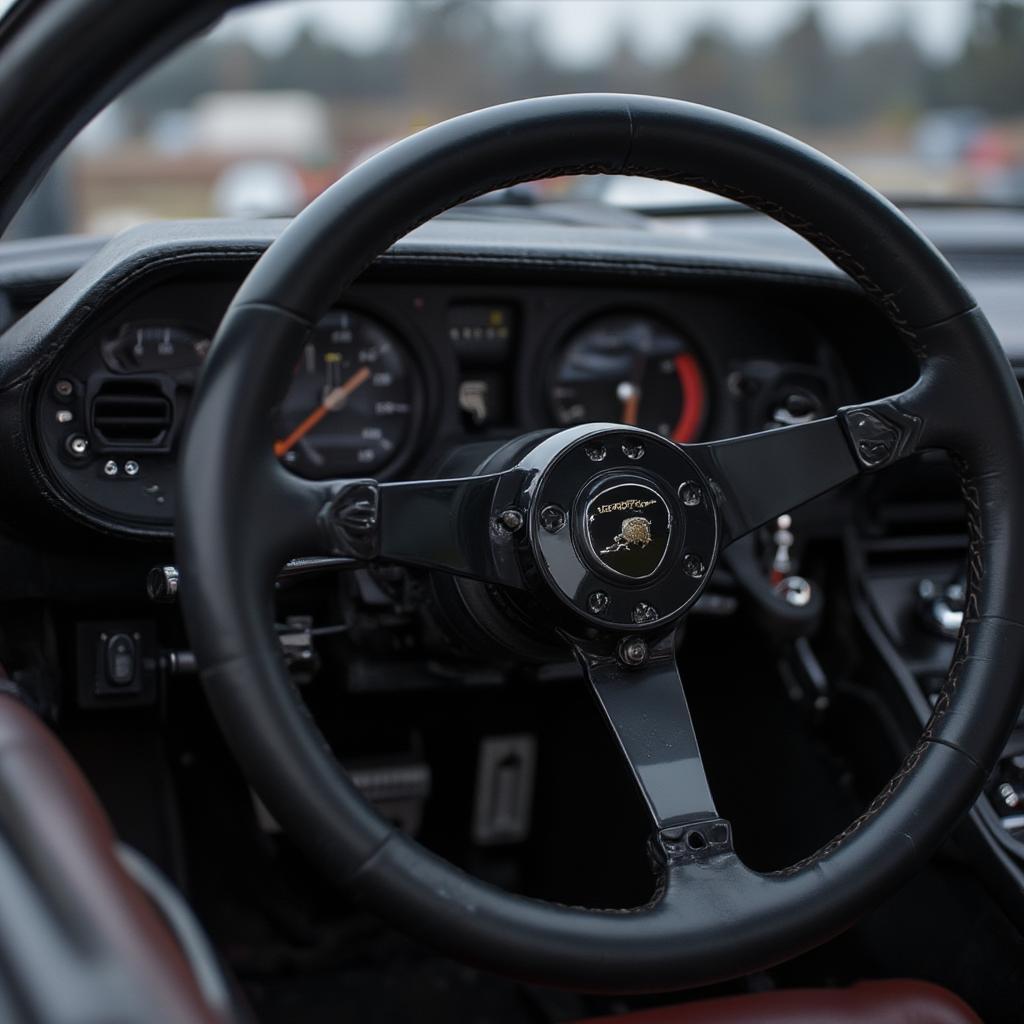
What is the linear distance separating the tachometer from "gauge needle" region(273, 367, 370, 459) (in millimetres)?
328

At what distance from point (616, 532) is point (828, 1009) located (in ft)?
2.19

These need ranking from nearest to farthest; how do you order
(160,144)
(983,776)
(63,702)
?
(983,776), (63,702), (160,144)

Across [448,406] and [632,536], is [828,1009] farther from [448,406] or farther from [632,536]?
[448,406]

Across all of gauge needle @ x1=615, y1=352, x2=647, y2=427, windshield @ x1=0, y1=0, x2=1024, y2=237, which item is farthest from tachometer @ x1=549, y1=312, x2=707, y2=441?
windshield @ x1=0, y1=0, x2=1024, y2=237

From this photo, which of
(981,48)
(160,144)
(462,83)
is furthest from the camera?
(462,83)

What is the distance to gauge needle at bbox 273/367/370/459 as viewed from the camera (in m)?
1.96

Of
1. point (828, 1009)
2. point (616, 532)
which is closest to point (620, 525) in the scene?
point (616, 532)

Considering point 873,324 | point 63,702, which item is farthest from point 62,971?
point 873,324

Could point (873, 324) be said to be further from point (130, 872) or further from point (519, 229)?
point (130, 872)

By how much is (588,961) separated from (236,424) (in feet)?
1.85

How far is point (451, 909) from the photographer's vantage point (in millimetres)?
1112

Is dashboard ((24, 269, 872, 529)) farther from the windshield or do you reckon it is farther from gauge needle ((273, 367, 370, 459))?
the windshield

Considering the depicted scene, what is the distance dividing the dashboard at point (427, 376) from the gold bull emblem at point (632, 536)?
1.84 feet

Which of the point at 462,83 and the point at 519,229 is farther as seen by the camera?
the point at 462,83
